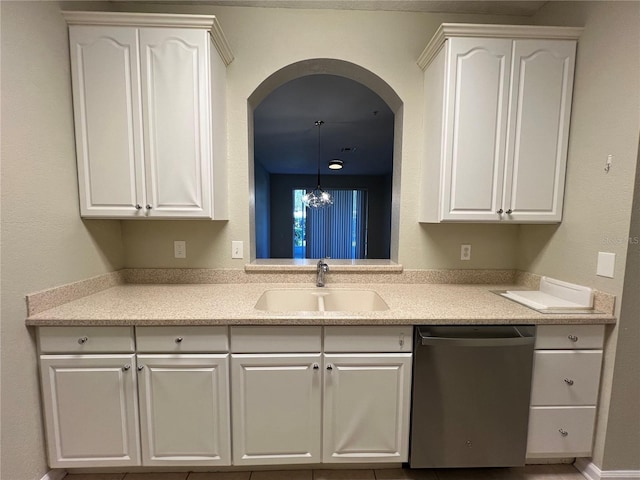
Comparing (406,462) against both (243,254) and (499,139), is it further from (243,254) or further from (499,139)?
(499,139)

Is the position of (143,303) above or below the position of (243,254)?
below

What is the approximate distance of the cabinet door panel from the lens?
1519mm

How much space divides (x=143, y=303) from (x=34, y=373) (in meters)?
0.51

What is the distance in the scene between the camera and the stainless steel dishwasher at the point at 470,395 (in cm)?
130

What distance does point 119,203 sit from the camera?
5.03 feet

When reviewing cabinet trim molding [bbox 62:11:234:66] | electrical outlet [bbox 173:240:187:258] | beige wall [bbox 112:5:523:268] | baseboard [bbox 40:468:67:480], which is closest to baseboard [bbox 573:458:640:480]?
beige wall [bbox 112:5:523:268]

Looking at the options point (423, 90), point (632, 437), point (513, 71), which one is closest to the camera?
point (632, 437)

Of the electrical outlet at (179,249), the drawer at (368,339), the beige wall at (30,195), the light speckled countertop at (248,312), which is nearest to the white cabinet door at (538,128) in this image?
the light speckled countertop at (248,312)

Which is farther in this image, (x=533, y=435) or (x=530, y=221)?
(x=530, y=221)

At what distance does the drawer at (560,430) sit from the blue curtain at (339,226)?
19.4ft

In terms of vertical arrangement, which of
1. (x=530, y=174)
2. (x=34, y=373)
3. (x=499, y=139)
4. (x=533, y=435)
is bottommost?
(x=533, y=435)

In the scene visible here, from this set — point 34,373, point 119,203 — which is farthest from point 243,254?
point 34,373

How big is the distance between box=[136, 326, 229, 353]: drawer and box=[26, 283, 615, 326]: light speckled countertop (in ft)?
0.15

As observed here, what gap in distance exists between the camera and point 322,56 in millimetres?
1801
